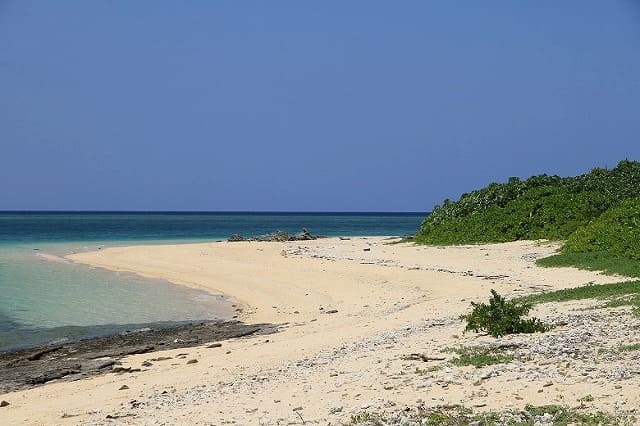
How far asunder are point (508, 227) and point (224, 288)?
15768 millimetres

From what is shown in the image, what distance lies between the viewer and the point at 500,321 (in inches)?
441

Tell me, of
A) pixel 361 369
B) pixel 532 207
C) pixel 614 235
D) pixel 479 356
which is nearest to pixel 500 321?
pixel 479 356

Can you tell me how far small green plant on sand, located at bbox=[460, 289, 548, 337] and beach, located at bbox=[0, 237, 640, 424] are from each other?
0.25m

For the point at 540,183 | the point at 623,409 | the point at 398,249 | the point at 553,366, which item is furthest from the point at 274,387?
the point at 540,183

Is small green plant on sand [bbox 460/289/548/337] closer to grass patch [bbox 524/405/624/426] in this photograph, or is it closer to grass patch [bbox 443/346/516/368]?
grass patch [bbox 443/346/516/368]

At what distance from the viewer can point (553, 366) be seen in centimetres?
859

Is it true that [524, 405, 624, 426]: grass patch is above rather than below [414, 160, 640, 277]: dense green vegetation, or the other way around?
below

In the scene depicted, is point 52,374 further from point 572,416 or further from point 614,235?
point 614,235

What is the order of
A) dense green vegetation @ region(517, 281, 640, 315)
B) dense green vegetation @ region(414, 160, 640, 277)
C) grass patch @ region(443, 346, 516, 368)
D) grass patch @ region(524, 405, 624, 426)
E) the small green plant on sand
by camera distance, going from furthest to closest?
dense green vegetation @ region(414, 160, 640, 277)
dense green vegetation @ region(517, 281, 640, 315)
the small green plant on sand
grass patch @ region(443, 346, 516, 368)
grass patch @ region(524, 405, 624, 426)

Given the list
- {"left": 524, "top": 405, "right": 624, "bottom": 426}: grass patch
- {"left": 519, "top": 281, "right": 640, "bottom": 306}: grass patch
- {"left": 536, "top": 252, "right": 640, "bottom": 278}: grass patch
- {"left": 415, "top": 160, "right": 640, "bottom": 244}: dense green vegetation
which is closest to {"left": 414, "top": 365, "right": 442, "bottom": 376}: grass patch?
{"left": 524, "top": 405, "right": 624, "bottom": 426}: grass patch

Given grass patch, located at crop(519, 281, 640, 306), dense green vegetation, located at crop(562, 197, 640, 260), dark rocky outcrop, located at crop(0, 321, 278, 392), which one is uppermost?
dense green vegetation, located at crop(562, 197, 640, 260)

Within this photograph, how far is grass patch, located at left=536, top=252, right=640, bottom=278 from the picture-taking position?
754 inches

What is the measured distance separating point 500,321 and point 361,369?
2.79 m

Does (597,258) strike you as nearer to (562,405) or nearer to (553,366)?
(553,366)
